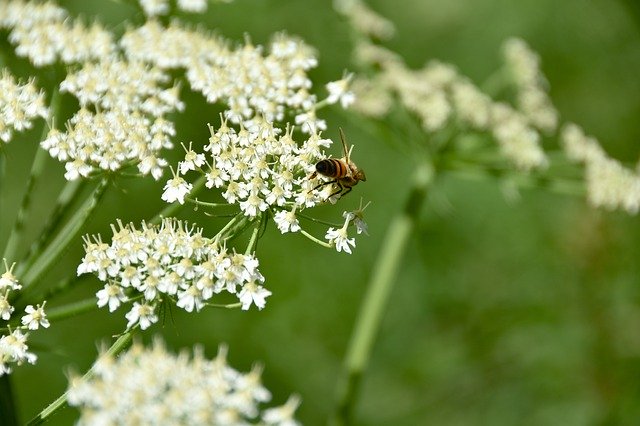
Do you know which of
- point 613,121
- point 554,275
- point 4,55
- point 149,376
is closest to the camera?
point 149,376

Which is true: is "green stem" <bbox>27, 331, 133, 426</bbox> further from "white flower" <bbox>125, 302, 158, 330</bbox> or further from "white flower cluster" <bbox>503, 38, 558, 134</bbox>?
"white flower cluster" <bbox>503, 38, 558, 134</bbox>

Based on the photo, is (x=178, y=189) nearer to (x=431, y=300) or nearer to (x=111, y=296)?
(x=111, y=296)

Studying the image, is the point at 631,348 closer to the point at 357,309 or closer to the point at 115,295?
the point at 357,309

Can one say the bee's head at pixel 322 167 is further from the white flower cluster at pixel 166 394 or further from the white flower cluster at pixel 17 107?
the white flower cluster at pixel 17 107

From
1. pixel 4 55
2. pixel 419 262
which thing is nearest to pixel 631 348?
pixel 419 262

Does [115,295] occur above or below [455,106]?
below

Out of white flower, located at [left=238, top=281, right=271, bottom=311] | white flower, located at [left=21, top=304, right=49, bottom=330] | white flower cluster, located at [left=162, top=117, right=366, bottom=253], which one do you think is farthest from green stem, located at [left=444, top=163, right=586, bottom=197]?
white flower, located at [left=21, top=304, right=49, bottom=330]
